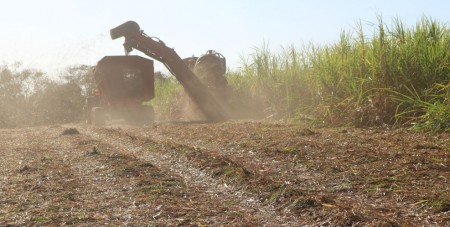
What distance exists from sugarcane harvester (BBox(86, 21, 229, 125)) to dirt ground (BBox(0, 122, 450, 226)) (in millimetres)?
8241

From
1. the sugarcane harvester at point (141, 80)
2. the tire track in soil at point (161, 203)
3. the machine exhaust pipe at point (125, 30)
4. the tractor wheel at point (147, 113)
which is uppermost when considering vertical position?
the machine exhaust pipe at point (125, 30)

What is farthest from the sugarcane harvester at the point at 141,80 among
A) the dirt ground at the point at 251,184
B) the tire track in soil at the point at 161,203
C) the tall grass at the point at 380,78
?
the tire track in soil at the point at 161,203

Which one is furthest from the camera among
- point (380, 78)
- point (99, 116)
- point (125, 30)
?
point (99, 116)

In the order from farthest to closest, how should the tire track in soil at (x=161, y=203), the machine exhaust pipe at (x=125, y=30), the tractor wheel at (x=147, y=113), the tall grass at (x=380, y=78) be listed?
the tractor wheel at (x=147, y=113)
the machine exhaust pipe at (x=125, y=30)
the tall grass at (x=380, y=78)
the tire track in soil at (x=161, y=203)

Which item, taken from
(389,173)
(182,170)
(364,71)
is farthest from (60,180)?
(364,71)

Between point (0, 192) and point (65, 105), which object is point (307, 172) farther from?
point (65, 105)

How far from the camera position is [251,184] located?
16.4 feet

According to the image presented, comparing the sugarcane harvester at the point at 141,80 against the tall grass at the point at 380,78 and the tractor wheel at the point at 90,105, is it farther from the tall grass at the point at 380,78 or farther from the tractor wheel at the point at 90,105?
the tall grass at the point at 380,78

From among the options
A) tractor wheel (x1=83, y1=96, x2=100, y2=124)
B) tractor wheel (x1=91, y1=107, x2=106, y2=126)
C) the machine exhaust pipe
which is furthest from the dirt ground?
tractor wheel (x1=83, y1=96, x2=100, y2=124)

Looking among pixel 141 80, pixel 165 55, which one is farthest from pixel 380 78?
pixel 141 80

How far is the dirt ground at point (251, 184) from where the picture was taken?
3.96m

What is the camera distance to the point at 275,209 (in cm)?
420

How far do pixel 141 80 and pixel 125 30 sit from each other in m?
2.85

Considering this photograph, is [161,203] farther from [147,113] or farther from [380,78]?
[147,113]
